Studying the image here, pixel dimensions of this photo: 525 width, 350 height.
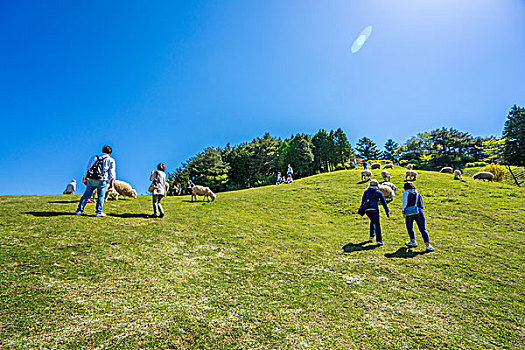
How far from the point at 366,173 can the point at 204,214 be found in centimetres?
2247

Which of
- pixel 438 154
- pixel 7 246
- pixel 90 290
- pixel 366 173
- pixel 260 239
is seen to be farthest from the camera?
pixel 438 154

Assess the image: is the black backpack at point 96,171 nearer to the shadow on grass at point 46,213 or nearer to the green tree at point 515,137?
the shadow on grass at point 46,213

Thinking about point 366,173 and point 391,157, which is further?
point 391,157

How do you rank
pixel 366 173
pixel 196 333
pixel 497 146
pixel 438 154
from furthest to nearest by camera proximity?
pixel 438 154 < pixel 497 146 < pixel 366 173 < pixel 196 333

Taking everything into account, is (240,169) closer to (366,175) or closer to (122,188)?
(366,175)

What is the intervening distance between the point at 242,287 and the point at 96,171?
827cm

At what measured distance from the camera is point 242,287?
255 inches

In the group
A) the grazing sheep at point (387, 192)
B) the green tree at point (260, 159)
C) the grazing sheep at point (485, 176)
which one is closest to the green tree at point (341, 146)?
the green tree at point (260, 159)

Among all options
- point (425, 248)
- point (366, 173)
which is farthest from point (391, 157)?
point (425, 248)

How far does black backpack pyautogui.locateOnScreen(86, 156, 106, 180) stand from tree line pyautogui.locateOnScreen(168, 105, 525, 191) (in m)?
54.6

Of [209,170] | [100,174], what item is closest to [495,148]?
[209,170]

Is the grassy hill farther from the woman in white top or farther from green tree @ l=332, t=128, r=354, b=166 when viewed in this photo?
green tree @ l=332, t=128, r=354, b=166

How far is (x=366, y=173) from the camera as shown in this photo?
3012cm

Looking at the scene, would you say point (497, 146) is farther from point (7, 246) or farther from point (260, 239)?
point (7, 246)
